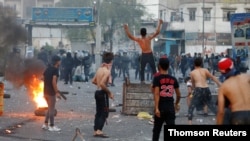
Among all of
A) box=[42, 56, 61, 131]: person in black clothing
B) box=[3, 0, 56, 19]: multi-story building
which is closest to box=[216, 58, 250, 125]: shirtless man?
box=[42, 56, 61, 131]: person in black clothing

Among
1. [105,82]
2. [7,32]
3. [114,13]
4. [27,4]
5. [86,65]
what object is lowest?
[86,65]

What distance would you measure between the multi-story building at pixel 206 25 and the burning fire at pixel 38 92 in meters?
47.7

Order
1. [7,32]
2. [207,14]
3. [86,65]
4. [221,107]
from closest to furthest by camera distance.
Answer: [221,107] → [7,32] → [86,65] → [207,14]

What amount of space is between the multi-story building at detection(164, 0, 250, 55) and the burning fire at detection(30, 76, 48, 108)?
156 feet

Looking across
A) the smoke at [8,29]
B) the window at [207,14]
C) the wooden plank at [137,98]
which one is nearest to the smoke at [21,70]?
the smoke at [8,29]

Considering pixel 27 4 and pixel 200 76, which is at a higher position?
pixel 27 4

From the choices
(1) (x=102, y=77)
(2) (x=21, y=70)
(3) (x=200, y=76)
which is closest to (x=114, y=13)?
(2) (x=21, y=70)

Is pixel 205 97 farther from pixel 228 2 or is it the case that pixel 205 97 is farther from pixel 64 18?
pixel 228 2

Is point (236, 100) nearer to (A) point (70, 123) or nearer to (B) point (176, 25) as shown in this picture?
(A) point (70, 123)

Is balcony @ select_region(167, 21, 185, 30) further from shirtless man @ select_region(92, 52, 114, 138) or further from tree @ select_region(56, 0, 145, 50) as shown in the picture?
shirtless man @ select_region(92, 52, 114, 138)

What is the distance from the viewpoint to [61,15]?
43938 millimetres

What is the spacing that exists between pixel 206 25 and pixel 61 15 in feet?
87.1

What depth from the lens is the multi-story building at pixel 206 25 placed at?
6644 centimetres

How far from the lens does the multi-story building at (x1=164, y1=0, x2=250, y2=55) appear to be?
66438mm
